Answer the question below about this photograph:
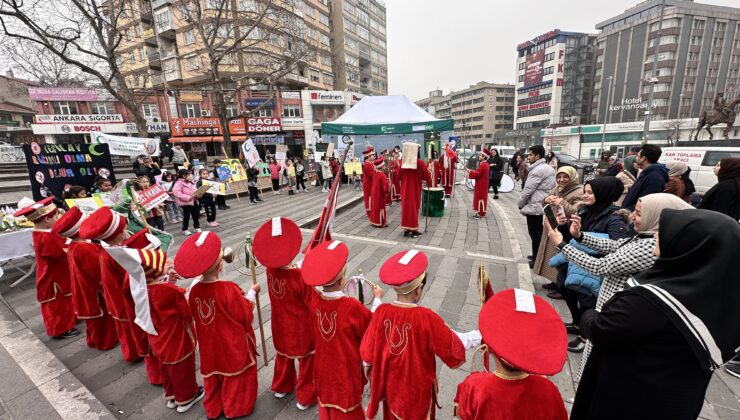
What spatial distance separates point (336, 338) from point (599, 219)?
9.40 ft

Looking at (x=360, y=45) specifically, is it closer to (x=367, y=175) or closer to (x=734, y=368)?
(x=367, y=175)

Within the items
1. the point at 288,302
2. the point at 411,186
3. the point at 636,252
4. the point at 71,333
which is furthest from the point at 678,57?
the point at 71,333

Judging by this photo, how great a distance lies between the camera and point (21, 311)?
4.30 m

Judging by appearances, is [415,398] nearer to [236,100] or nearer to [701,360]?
[701,360]

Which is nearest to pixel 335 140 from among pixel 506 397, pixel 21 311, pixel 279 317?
pixel 21 311

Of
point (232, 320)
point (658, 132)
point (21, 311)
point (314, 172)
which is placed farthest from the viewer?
point (658, 132)

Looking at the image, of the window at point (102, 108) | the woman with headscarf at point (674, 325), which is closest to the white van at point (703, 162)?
the woman with headscarf at point (674, 325)

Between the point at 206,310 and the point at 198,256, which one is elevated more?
the point at 198,256

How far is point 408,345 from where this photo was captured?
69.7 inches

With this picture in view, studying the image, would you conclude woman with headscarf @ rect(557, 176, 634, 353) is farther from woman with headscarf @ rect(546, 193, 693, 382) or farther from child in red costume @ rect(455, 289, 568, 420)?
child in red costume @ rect(455, 289, 568, 420)

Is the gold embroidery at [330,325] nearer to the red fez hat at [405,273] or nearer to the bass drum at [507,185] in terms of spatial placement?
the red fez hat at [405,273]

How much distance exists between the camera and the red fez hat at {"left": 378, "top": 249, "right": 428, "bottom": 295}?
170cm

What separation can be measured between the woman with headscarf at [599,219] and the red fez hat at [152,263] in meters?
3.71

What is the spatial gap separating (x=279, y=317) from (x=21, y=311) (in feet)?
15.0
